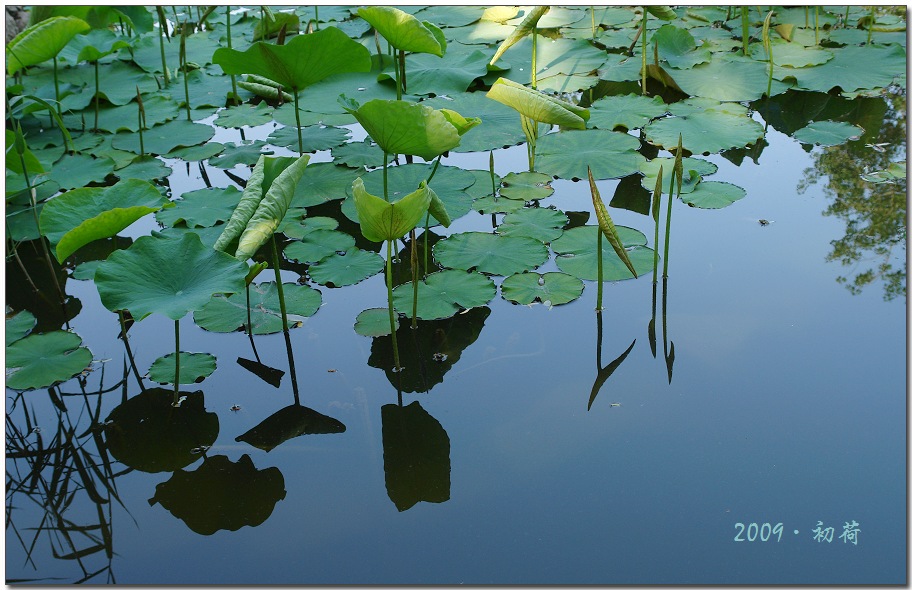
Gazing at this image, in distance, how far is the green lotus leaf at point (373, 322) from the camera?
2.49 m

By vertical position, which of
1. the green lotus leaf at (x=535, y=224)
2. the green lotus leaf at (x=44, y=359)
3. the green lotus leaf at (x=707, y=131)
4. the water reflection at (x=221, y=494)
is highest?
the green lotus leaf at (x=707, y=131)

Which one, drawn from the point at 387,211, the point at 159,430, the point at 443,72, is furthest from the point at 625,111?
the point at 159,430

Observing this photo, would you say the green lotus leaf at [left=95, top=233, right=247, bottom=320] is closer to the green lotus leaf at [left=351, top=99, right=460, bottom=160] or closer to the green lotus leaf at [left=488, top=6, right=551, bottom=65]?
the green lotus leaf at [left=351, top=99, right=460, bottom=160]

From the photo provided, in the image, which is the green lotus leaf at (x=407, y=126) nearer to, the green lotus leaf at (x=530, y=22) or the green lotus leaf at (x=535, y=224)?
the green lotus leaf at (x=535, y=224)

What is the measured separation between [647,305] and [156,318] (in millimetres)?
1654

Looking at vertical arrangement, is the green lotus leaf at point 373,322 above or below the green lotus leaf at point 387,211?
below

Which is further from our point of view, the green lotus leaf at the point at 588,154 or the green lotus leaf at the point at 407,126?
the green lotus leaf at the point at 588,154

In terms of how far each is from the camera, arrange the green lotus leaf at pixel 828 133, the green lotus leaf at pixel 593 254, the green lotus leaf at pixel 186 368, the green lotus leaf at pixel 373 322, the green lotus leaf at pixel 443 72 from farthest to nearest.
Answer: the green lotus leaf at pixel 443 72, the green lotus leaf at pixel 828 133, the green lotus leaf at pixel 593 254, the green lotus leaf at pixel 373 322, the green lotus leaf at pixel 186 368

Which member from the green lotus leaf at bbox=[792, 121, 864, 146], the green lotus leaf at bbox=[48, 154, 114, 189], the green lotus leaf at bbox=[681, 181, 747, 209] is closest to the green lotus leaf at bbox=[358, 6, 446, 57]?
the green lotus leaf at bbox=[681, 181, 747, 209]

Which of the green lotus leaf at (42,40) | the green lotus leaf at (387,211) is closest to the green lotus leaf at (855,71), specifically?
the green lotus leaf at (387,211)

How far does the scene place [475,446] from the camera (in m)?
2.04

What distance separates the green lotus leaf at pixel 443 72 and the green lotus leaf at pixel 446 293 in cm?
173

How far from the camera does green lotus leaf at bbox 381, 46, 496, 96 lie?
4160 millimetres

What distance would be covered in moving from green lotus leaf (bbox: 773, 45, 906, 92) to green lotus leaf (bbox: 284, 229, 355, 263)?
262 cm
